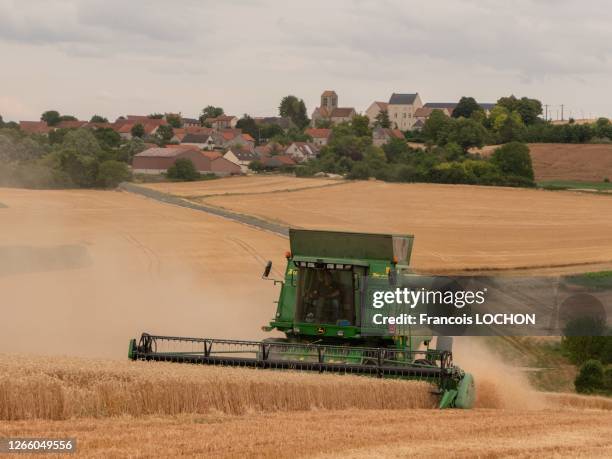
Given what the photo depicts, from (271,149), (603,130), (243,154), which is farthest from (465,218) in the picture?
(271,149)

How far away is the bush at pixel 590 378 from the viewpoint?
22.6 m

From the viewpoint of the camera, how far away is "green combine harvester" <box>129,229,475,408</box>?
15484mm

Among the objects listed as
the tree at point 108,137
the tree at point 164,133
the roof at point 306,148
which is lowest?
the roof at point 306,148

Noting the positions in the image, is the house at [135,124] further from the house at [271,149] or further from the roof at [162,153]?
the roof at [162,153]

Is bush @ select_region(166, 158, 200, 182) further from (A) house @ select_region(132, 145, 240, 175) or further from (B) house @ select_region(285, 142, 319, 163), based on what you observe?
(B) house @ select_region(285, 142, 319, 163)

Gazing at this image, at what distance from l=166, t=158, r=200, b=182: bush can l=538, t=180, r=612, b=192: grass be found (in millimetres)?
30509

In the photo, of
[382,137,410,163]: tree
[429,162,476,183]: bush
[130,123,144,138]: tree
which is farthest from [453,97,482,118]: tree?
[429,162,476,183]: bush

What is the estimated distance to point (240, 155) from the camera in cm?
14412

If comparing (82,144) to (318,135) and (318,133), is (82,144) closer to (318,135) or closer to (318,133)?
(318,135)

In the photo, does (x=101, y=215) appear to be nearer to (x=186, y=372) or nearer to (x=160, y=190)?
(x=160, y=190)

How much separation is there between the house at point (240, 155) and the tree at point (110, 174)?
150 ft

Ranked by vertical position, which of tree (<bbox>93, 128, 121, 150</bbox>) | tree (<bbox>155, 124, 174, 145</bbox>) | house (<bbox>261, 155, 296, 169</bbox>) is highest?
tree (<bbox>93, 128, 121, 150</bbox>)

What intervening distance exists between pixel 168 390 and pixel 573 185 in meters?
72.1

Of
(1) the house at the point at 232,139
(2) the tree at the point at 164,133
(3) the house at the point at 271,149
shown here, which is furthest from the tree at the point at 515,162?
(2) the tree at the point at 164,133
